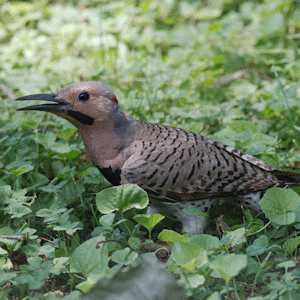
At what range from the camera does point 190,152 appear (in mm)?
5195

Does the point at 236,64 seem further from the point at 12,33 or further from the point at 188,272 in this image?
the point at 188,272

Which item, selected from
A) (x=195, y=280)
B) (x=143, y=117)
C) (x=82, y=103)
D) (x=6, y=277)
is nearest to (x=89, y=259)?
(x=6, y=277)

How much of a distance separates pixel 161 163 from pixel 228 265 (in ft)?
4.46

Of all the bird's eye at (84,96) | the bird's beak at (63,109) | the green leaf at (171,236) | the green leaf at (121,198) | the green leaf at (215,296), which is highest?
the bird's eye at (84,96)

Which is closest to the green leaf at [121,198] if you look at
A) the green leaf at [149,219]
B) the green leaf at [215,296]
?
the green leaf at [149,219]

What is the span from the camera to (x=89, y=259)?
13.8 feet

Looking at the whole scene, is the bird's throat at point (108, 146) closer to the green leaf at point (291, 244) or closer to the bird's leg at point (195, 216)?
the bird's leg at point (195, 216)

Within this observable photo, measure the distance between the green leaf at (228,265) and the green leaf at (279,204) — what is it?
2.79ft

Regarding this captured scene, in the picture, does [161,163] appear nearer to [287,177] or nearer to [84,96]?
[84,96]

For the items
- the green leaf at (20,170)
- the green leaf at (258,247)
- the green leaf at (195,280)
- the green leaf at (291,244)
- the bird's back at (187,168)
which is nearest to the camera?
the green leaf at (195,280)

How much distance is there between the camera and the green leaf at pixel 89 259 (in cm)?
417

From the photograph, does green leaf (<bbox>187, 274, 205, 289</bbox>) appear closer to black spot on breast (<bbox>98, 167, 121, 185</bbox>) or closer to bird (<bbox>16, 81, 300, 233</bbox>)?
bird (<bbox>16, 81, 300, 233</bbox>)

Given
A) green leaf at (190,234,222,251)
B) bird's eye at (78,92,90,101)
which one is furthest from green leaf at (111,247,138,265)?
bird's eye at (78,92,90,101)

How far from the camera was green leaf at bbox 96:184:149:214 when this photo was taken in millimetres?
4602
